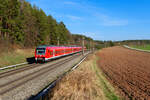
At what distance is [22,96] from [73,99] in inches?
142

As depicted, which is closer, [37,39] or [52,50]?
[52,50]

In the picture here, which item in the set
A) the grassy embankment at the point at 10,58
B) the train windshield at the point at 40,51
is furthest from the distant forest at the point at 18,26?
the train windshield at the point at 40,51

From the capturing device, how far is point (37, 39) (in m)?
43.6

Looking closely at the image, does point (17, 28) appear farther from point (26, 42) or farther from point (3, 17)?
point (26, 42)

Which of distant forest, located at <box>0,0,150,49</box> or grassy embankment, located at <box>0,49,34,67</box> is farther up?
distant forest, located at <box>0,0,150,49</box>

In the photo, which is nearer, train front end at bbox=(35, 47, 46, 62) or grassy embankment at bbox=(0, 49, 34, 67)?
grassy embankment at bbox=(0, 49, 34, 67)

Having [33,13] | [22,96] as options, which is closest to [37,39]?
[33,13]

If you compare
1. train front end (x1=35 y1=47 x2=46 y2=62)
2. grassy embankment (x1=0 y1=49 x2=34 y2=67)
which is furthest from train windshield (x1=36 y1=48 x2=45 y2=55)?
grassy embankment (x1=0 y1=49 x2=34 y2=67)

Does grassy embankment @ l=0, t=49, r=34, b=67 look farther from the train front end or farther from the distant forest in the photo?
the distant forest

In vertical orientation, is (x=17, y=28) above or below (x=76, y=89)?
above

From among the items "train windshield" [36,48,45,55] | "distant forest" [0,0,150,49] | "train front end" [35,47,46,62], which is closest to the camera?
"train front end" [35,47,46,62]

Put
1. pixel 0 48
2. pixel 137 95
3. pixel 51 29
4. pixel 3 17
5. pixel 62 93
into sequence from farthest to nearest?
pixel 51 29 < pixel 3 17 < pixel 0 48 < pixel 137 95 < pixel 62 93

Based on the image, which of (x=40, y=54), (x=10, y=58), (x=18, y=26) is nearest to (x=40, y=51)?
(x=40, y=54)

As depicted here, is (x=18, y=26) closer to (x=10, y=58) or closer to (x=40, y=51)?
(x=10, y=58)
